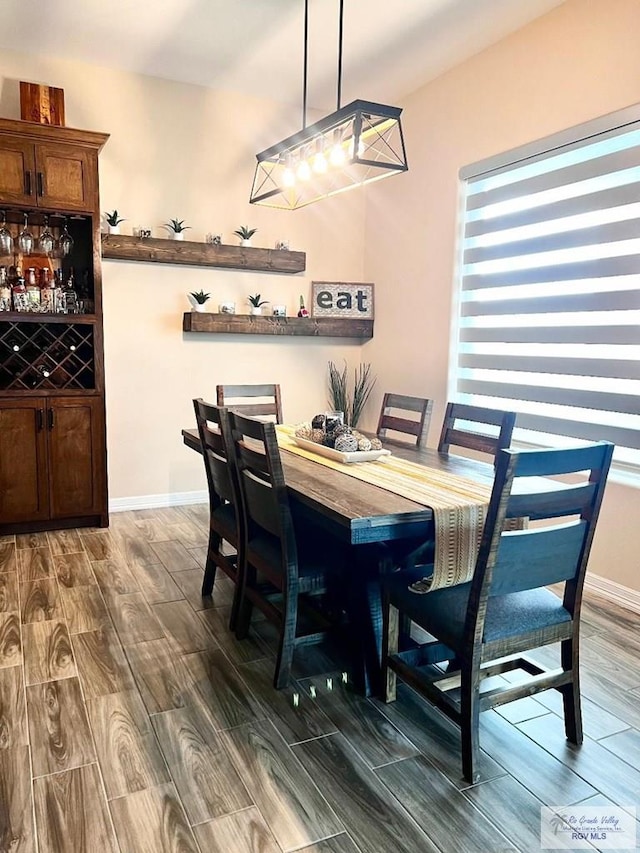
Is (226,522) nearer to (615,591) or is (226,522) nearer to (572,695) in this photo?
(572,695)

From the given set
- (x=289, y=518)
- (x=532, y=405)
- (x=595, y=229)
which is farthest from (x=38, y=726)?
(x=595, y=229)

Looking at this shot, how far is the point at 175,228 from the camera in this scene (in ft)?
14.6

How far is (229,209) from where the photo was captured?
4.69 m

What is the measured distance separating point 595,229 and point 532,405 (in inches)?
40.6

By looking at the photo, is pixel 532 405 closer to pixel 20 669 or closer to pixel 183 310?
pixel 183 310

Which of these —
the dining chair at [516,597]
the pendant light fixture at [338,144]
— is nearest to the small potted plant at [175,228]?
the pendant light fixture at [338,144]

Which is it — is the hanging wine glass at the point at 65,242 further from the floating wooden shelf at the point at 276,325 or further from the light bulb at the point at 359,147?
the light bulb at the point at 359,147

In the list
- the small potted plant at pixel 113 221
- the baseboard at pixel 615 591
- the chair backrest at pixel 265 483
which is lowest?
the baseboard at pixel 615 591

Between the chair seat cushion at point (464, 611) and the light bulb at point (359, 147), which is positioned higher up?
the light bulb at point (359, 147)

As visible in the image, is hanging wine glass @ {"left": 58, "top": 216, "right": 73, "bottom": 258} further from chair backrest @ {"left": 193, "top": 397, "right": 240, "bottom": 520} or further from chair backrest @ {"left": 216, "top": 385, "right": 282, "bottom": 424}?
chair backrest @ {"left": 193, "top": 397, "right": 240, "bottom": 520}

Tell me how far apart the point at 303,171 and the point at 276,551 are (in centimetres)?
185

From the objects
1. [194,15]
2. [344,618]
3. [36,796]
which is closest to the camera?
[36,796]

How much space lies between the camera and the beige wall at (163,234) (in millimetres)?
4277

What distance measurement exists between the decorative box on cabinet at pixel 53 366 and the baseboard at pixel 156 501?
0.40 m
